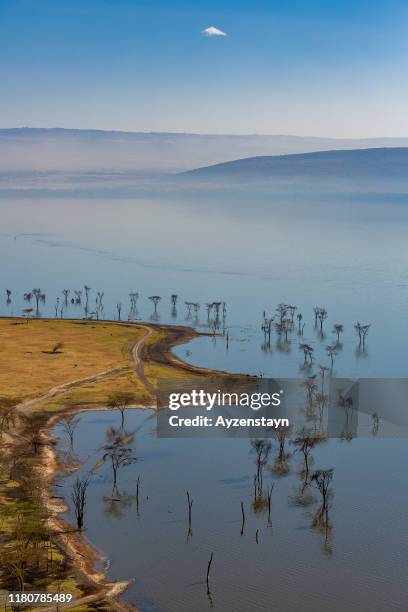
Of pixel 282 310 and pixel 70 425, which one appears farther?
pixel 282 310

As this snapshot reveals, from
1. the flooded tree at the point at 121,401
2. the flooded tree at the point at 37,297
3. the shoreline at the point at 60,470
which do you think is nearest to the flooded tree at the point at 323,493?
the shoreline at the point at 60,470

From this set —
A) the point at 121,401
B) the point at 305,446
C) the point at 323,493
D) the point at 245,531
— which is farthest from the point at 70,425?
the point at 323,493

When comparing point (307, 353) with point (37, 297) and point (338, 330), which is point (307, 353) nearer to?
point (338, 330)

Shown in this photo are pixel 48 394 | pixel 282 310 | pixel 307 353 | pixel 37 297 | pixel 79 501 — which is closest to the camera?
pixel 79 501

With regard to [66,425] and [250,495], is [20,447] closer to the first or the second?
[66,425]

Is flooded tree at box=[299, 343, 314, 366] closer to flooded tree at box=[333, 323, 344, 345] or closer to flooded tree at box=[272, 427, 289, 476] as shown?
flooded tree at box=[333, 323, 344, 345]

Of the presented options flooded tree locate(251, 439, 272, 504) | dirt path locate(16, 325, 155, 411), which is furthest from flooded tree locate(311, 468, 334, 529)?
dirt path locate(16, 325, 155, 411)

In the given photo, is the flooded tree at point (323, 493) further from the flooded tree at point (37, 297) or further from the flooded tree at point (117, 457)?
the flooded tree at point (37, 297)

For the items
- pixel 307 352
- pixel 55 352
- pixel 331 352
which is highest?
pixel 331 352

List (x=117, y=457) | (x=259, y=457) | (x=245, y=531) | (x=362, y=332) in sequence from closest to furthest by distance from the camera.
A: (x=245, y=531) < (x=259, y=457) < (x=117, y=457) < (x=362, y=332)
